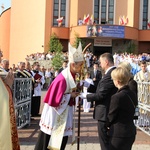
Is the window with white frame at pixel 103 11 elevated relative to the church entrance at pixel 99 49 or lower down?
elevated

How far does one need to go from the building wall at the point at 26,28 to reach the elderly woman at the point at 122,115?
33886 mm

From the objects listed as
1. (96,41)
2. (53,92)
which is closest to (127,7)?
(96,41)

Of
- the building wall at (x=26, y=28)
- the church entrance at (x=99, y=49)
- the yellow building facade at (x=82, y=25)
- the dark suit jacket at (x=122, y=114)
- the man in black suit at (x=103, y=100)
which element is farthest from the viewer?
the church entrance at (x=99, y=49)

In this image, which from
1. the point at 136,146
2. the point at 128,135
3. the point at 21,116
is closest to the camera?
the point at 128,135

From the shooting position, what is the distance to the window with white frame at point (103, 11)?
40.7 m

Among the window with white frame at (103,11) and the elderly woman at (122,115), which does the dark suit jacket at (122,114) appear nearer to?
the elderly woman at (122,115)

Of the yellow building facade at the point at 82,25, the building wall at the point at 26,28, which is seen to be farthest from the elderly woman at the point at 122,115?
the building wall at the point at 26,28

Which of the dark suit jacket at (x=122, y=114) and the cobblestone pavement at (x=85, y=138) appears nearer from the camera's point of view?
the dark suit jacket at (x=122, y=114)

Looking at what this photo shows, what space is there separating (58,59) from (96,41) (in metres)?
11.2

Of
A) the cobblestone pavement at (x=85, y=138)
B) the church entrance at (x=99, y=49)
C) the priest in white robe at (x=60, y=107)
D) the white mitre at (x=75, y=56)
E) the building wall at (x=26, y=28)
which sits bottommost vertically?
the cobblestone pavement at (x=85, y=138)

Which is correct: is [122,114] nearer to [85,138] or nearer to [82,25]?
[85,138]

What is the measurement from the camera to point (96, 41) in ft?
123

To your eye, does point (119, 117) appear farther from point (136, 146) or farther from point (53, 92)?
point (136, 146)

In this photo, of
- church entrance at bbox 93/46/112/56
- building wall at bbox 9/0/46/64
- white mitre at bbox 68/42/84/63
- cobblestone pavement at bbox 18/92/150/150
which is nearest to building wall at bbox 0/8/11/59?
building wall at bbox 9/0/46/64
